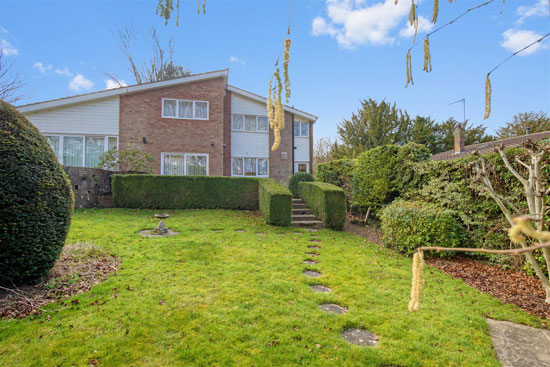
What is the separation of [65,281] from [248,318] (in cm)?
279

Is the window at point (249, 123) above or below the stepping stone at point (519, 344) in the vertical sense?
above

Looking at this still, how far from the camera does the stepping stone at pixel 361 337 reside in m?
2.84

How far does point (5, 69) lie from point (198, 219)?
1641 centimetres

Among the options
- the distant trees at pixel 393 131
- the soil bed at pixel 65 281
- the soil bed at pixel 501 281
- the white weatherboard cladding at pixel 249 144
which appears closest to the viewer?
the soil bed at pixel 65 281

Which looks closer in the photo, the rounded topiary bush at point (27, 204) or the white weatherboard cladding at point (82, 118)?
the rounded topiary bush at point (27, 204)

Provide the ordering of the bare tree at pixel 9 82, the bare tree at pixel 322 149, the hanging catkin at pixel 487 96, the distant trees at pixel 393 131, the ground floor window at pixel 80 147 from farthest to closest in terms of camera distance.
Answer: the bare tree at pixel 322 149
the distant trees at pixel 393 131
the bare tree at pixel 9 82
the ground floor window at pixel 80 147
the hanging catkin at pixel 487 96

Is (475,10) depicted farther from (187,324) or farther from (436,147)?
(436,147)

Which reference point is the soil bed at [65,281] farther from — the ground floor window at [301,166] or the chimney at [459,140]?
the chimney at [459,140]

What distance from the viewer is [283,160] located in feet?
56.3

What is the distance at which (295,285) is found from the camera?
13.8ft

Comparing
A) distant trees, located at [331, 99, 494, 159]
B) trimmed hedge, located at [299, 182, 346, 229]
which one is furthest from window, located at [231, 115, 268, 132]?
distant trees, located at [331, 99, 494, 159]

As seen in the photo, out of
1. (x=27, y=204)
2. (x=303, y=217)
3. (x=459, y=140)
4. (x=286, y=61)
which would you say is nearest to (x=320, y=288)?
(x=286, y=61)

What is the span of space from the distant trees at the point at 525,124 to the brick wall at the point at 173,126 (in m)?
21.1

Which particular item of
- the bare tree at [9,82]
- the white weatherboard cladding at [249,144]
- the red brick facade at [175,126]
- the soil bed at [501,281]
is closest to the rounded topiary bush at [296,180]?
the white weatherboard cladding at [249,144]
